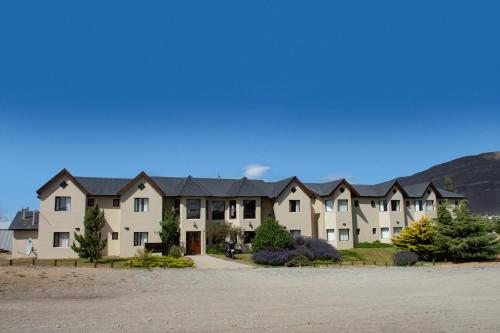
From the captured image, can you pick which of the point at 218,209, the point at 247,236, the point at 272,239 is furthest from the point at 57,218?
the point at 272,239

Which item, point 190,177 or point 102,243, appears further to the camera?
point 190,177

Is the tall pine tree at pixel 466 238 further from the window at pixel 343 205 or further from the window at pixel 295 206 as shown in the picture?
the window at pixel 295 206

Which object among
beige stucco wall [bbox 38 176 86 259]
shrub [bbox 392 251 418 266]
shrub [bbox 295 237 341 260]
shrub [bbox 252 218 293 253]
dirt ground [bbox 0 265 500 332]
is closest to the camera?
dirt ground [bbox 0 265 500 332]

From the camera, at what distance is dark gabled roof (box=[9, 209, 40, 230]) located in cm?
3797

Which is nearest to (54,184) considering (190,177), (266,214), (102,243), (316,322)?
(102,243)

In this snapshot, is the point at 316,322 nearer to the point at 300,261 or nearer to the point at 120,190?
the point at 300,261

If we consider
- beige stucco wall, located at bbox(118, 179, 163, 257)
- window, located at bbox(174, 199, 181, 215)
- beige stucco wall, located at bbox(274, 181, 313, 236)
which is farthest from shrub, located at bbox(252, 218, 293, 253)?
beige stucco wall, located at bbox(118, 179, 163, 257)

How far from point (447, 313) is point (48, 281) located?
17.1 m

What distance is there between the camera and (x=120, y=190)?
38531 millimetres

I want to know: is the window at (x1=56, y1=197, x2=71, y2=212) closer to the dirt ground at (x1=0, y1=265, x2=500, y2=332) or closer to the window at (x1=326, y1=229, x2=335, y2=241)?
the dirt ground at (x1=0, y1=265, x2=500, y2=332)

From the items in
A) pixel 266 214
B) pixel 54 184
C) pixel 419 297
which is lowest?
pixel 419 297

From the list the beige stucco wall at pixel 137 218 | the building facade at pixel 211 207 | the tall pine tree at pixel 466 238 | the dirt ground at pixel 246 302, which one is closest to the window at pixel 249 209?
the building facade at pixel 211 207

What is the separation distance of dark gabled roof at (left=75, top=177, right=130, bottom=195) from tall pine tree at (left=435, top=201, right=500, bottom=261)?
29519 millimetres

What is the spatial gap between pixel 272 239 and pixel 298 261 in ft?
10.7
